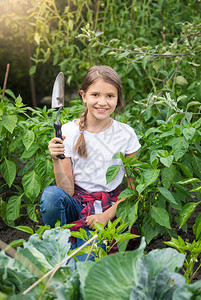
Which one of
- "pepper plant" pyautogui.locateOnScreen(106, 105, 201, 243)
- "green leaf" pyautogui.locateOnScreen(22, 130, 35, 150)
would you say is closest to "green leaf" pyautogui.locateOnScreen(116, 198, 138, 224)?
"pepper plant" pyautogui.locateOnScreen(106, 105, 201, 243)

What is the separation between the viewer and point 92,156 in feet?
5.67

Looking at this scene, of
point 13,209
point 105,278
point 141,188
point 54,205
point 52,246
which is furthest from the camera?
point 13,209

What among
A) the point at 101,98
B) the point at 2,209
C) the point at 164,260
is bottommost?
the point at 2,209

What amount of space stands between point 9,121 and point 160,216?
80 centimetres

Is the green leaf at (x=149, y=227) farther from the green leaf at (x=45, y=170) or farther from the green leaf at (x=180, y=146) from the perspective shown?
the green leaf at (x=45, y=170)

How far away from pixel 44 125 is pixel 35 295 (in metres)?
1.14

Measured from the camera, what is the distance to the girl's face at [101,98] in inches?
64.4

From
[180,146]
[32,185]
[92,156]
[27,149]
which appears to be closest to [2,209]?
[32,185]

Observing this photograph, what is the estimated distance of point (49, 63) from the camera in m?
4.32

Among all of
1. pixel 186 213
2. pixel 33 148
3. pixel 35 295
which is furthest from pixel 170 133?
pixel 35 295

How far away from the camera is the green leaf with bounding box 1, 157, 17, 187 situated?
1812 mm

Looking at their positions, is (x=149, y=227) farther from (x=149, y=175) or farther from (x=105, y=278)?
(x=105, y=278)

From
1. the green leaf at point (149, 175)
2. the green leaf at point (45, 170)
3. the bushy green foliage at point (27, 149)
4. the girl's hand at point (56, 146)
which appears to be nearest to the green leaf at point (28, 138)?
the bushy green foliage at point (27, 149)

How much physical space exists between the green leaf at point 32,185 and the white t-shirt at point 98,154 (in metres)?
0.17
